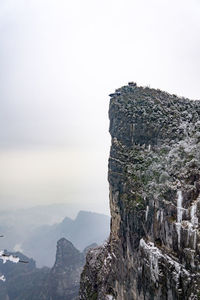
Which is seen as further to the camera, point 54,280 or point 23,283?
point 23,283

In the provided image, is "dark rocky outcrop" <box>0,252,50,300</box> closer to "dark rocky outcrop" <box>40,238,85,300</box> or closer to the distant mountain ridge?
the distant mountain ridge

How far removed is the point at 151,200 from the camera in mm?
24016

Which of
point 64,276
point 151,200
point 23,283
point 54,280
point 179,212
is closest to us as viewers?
point 179,212

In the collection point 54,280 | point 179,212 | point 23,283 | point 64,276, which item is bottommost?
point 23,283

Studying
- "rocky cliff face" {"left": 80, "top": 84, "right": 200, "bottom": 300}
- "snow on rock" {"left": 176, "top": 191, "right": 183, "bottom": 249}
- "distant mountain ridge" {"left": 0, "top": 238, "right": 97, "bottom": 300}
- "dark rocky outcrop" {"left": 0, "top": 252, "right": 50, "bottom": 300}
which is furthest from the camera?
"dark rocky outcrop" {"left": 0, "top": 252, "right": 50, "bottom": 300}

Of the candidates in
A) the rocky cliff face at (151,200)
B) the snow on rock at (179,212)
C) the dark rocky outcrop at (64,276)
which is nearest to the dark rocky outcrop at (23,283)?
the dark rocky outcrop at (64,276)

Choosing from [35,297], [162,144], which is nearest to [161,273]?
[162,144]

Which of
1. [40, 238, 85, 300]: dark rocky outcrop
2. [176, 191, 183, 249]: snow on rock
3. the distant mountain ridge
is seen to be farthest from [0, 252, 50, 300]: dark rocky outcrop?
[176, 191, 183, 249]: snow on rock

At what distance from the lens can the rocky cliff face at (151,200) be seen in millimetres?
20070

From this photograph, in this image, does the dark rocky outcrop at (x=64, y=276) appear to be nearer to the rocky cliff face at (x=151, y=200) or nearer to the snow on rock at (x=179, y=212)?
the rocky cliff face at (x=151, y=200)

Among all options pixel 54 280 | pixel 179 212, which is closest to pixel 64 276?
pixel 54 280

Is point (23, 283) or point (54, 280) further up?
point (54, 280)

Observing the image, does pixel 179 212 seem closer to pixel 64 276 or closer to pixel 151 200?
pixel 151 200

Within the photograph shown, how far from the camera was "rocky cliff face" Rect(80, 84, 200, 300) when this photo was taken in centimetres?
2007
